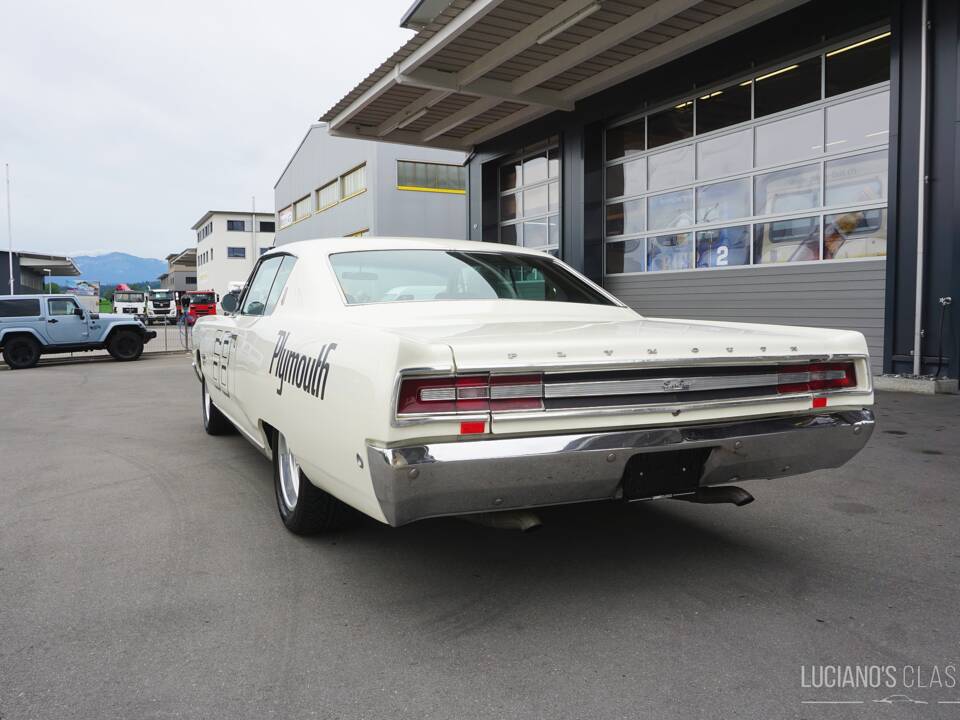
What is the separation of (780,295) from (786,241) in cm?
80

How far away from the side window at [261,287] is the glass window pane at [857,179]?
26.5 feet

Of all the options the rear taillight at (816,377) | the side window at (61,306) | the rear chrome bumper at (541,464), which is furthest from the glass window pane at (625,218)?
the side window at (61,306)

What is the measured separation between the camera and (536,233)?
16.4 metres

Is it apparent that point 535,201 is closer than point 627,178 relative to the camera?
No

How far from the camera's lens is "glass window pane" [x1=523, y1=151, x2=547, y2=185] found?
52.1 feet

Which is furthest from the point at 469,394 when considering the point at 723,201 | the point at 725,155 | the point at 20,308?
the point at 20,308

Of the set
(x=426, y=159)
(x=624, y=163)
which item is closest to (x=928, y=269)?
(x=624, y=163)

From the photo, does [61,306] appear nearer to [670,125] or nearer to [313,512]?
[670,125]

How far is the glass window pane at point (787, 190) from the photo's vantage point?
10219 millimetres

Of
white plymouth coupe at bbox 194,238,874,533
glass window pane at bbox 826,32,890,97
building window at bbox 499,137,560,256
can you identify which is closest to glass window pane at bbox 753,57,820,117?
glass window pane at bbox 826,32,890,97

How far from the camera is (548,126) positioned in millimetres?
14977

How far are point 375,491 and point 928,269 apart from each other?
8.45 metres

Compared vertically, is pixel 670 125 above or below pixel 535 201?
above

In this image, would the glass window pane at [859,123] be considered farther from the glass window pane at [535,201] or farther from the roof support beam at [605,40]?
the glass window pane at [535,201]
